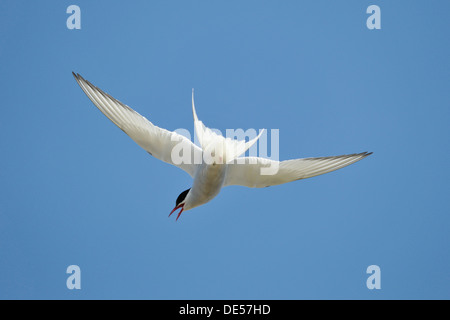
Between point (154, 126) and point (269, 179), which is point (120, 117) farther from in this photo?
point (269, 179)

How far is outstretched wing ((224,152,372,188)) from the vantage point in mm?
5227

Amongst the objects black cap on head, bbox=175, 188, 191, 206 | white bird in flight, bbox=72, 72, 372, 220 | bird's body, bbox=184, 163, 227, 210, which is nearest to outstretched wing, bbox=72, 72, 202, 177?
white bird in flight, bbox=72, 72, 372, 220

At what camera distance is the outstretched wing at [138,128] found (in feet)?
17.1

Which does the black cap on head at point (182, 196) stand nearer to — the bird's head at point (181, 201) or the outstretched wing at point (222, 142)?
the bird's head at point (181, 201)

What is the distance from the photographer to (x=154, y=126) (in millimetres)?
5223

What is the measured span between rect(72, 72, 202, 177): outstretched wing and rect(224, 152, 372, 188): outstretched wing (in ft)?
1.51

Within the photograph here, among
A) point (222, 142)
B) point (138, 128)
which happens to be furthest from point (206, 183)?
point (138, 128)

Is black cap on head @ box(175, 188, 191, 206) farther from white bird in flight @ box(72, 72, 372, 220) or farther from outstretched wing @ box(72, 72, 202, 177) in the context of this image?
outstretched wing @ box(72, 72, 202, 177)

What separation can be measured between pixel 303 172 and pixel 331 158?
0.32m

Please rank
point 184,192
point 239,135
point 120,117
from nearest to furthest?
point 239,135
point 120,117
point 184,192

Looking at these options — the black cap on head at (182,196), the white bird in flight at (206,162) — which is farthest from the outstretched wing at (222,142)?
the black cap on head at (182,196)

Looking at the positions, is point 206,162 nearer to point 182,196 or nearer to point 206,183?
point 206,183
